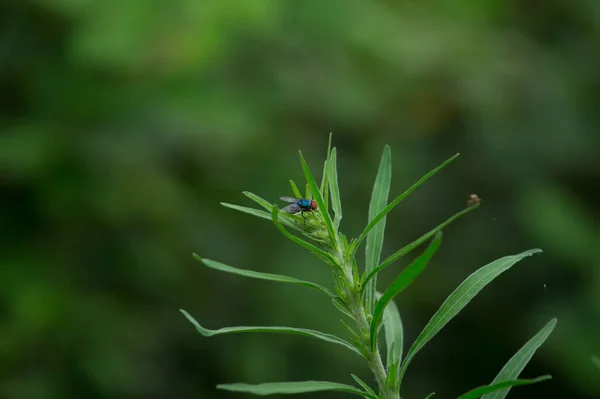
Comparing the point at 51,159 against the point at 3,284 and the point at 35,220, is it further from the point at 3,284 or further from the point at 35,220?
the point at 3,284

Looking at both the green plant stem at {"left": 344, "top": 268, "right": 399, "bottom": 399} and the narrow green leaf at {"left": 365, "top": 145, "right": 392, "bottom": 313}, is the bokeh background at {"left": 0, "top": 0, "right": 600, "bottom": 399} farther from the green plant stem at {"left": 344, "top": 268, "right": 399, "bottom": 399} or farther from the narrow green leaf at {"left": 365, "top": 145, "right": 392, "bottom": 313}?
the green plant stem at {"left": 344, "top": 268, "right": 399, "bottom": 399}

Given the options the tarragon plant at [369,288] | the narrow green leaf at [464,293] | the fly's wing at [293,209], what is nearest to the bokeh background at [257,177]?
the fly's wing at [293,209]

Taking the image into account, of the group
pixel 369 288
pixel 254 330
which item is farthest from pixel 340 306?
pixel 254 330

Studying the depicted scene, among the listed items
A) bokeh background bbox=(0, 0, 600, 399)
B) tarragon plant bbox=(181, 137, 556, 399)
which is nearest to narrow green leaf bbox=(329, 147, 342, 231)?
tarragon plant bbox=(181, 137, 556, 399)

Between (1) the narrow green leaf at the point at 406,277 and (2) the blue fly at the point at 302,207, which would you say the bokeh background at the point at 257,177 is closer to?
(2) the blue fly at the point at 302,207

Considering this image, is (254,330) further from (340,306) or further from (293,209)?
(293,209)

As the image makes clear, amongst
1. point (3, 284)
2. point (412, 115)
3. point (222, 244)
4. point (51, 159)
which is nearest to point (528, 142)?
point (412, 115)
